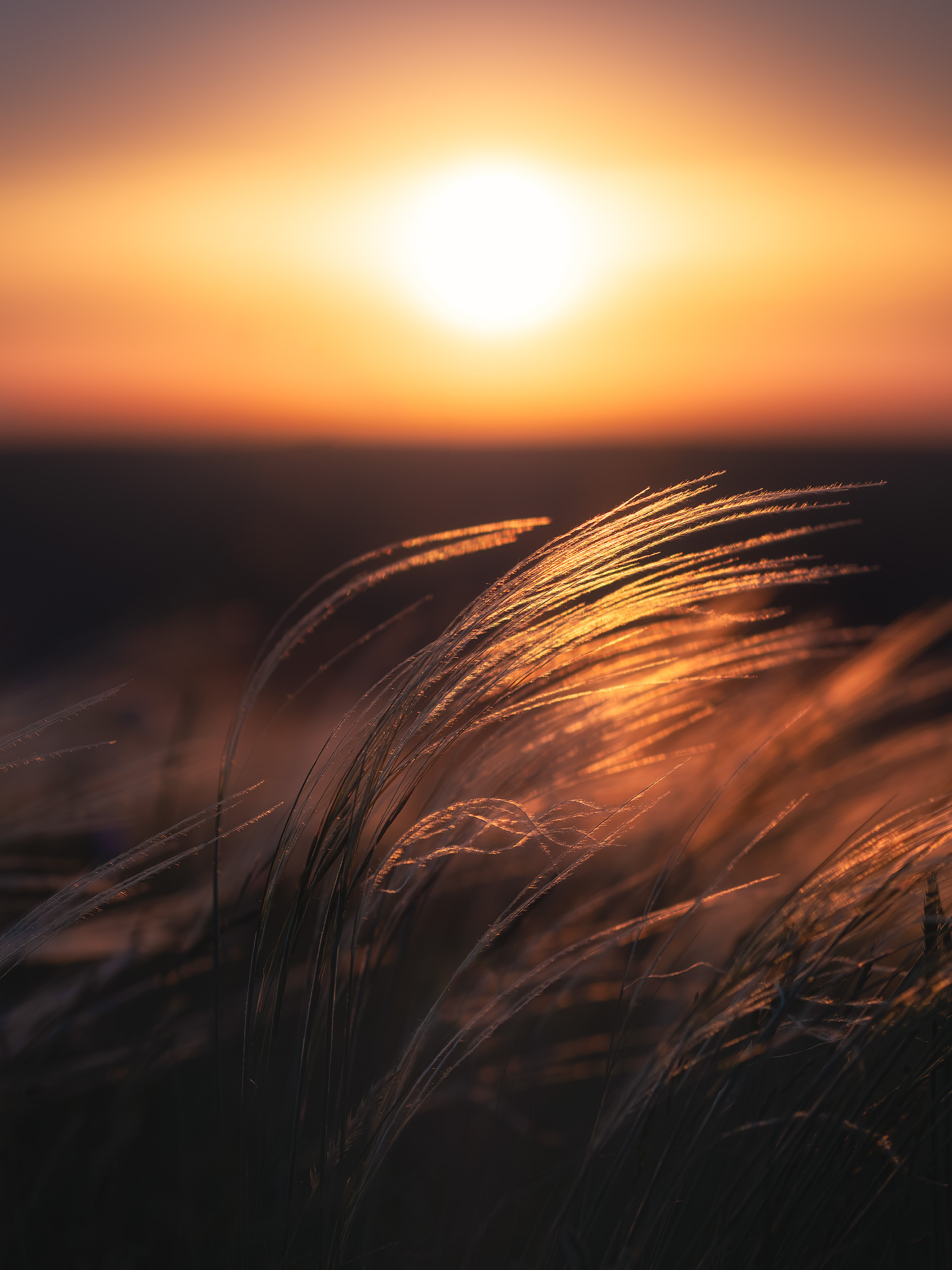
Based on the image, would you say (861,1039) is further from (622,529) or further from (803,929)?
(622,529)

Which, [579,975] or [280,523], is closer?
[579,975]

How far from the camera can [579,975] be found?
3.27 ft

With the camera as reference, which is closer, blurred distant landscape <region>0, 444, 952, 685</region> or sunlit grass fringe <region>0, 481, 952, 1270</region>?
sunlit grass fringe <region>0, 481, 952, 1270</region>

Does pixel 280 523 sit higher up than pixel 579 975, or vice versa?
pixel 280 523

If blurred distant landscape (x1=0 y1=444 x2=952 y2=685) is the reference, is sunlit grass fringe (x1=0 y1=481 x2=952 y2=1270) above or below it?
below

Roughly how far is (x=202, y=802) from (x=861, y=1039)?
1.08m

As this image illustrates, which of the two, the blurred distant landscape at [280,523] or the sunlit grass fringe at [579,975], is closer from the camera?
the sunlit grass fringe at [579,975]

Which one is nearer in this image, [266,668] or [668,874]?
[668,874]

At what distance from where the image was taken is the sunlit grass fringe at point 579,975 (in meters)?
0.69

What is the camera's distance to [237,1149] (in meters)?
0.93

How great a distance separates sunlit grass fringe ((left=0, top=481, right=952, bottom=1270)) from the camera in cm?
69

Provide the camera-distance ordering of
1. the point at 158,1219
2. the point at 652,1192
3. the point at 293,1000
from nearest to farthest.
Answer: the point at 652,1192
the point at 158,1219
the point at 293,1000

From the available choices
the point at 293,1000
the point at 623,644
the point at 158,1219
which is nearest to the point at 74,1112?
the point at 158,1219

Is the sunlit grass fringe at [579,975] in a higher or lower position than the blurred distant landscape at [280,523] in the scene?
lower
